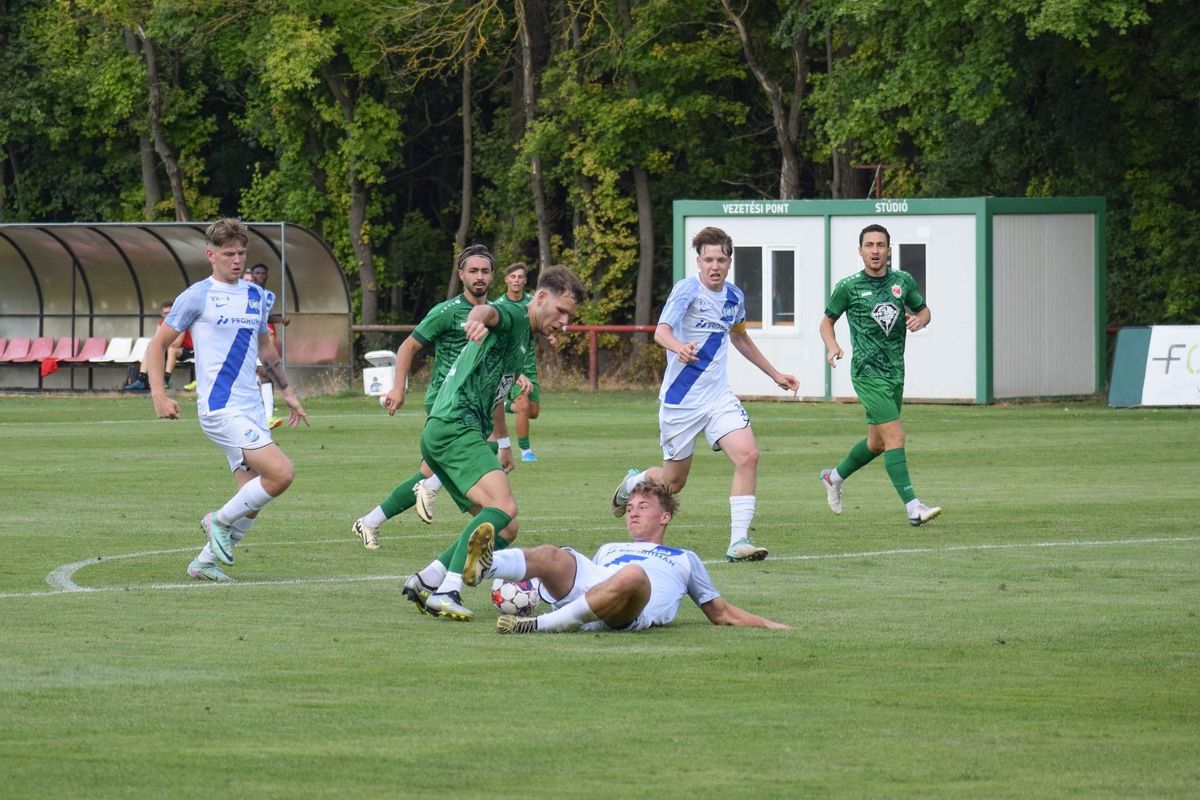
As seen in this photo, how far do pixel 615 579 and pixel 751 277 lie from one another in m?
25.7

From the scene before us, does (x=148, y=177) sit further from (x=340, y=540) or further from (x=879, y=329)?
(x=340, y=540)

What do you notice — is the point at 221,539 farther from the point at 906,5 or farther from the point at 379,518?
the point at 906,5

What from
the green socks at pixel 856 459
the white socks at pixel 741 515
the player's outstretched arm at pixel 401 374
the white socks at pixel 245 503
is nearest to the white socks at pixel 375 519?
the white socks at pixel 245 503

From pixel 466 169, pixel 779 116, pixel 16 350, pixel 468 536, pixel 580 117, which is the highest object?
pixel 580 117

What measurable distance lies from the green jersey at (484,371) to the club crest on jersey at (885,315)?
537 centimetres

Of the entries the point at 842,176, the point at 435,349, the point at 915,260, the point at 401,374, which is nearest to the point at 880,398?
the point at 435,349

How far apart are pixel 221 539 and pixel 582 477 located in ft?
26.9

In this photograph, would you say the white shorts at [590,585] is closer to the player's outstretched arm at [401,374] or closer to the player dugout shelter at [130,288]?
the player's outstretched arm at [401,374]

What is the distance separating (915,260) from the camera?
109 feet

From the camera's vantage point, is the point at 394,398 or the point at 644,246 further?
the point at 644,246

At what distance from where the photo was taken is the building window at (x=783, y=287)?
34.5 meters

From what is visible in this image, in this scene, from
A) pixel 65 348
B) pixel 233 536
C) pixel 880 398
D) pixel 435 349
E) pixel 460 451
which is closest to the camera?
pixel 460 451

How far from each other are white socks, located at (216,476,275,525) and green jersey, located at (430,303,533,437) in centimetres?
164

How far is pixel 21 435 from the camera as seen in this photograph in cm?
2714
